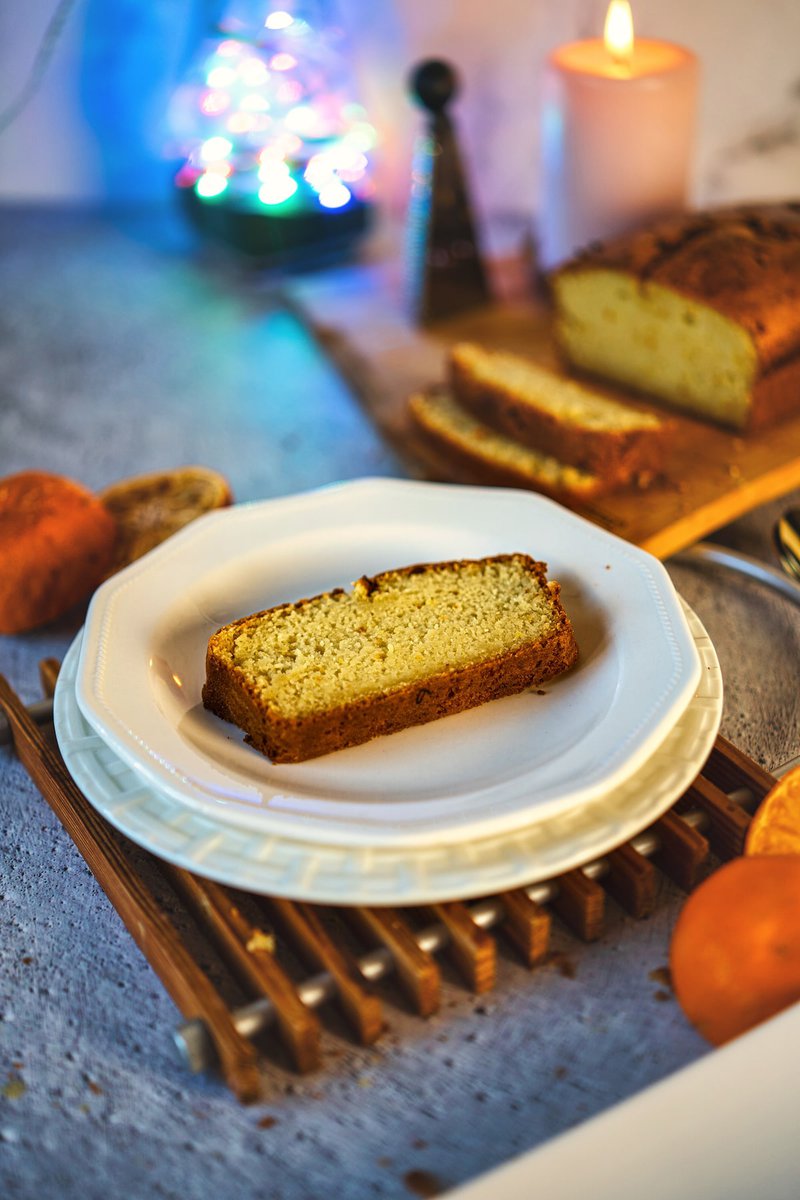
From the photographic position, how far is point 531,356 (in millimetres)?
2330

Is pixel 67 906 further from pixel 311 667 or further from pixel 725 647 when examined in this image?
pixel 725 647

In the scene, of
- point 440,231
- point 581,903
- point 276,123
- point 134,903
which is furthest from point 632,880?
point 276,123

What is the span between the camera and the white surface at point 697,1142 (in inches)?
32.6

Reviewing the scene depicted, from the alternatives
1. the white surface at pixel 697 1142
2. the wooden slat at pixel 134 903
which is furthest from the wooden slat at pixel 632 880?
the wooden slat at pixel 134 903

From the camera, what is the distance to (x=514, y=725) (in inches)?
48.3

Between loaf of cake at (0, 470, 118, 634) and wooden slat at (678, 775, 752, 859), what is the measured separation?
0.92 meters

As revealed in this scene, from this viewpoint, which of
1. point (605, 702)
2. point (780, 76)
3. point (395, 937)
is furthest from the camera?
point (780, 76)

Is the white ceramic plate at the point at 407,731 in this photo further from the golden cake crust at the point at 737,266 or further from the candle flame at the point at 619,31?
the candle flame at the point at 619,31

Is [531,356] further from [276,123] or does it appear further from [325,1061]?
[325,1061]

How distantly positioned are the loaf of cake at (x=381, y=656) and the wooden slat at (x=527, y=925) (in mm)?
243

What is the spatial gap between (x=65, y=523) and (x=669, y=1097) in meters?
1.12

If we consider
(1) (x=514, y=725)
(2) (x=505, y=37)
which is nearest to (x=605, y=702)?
(1) (x=514, y=725)

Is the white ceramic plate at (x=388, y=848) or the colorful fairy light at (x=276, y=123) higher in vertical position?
the colorful fairy light at (x=276, y=123)

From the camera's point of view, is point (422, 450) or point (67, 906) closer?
point (67, 906)
